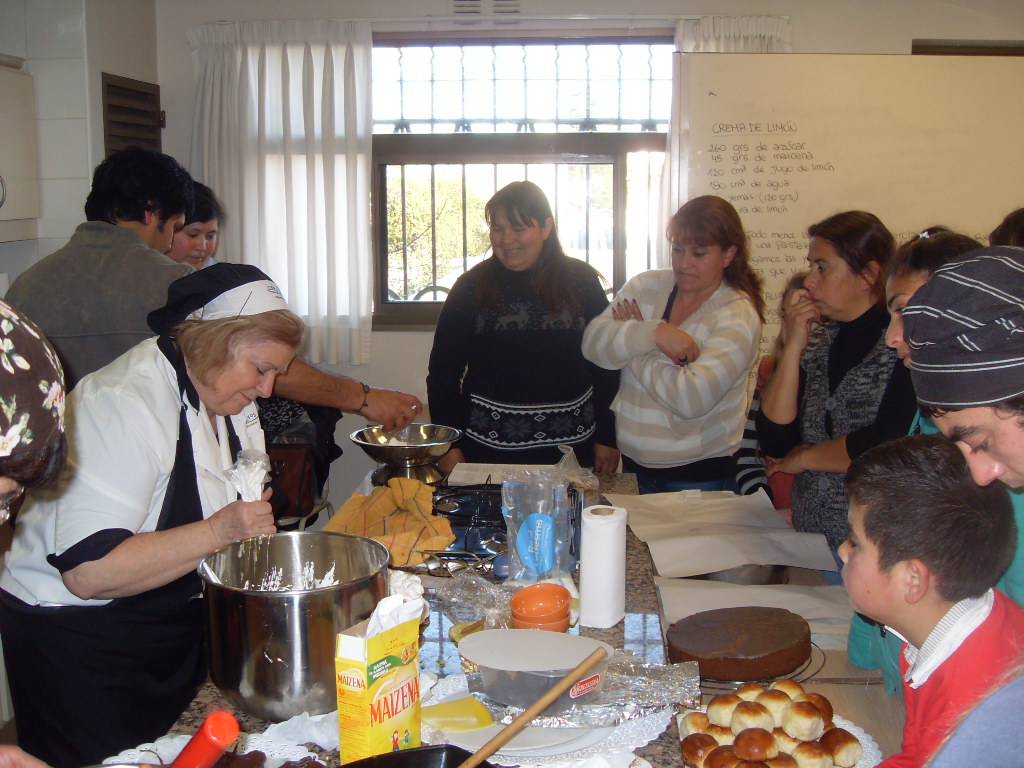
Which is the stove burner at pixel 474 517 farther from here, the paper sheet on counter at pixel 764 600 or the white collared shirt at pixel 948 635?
the white collared shirt at pixel 948 635

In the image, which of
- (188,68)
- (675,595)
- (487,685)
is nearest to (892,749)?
(675,595)

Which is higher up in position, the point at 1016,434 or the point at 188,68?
the point at 188,68

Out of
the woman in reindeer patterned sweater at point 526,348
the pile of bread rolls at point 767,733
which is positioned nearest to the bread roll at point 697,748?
the pile of bread rolls at point 767,733

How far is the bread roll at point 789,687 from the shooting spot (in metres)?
1.21

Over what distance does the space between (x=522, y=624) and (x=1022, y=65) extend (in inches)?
142

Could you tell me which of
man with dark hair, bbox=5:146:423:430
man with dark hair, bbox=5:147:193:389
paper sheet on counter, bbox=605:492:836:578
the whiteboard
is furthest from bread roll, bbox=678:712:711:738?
the whiteboard

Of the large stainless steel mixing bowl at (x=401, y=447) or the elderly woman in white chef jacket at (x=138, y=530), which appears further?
the large stainless steel mixing bowl at (x=401, y=447)

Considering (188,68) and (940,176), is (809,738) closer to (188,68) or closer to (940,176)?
(940,176)

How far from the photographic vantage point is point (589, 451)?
2.76 meters

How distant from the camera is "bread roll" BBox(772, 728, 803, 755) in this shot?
1115 millimetres

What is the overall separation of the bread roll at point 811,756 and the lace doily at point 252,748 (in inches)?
23.5

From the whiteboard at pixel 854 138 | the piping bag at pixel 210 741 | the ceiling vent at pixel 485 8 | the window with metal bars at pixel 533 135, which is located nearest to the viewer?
the piping bag at pixel 210 741

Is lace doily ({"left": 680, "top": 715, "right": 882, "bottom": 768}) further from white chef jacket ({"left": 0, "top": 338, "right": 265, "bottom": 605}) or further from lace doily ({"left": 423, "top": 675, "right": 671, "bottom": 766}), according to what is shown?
white chef jacket ({"left": 0, "top": 338, "right": 265, "bottom": 605})

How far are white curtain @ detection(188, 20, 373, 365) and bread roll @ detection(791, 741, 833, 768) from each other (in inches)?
130
